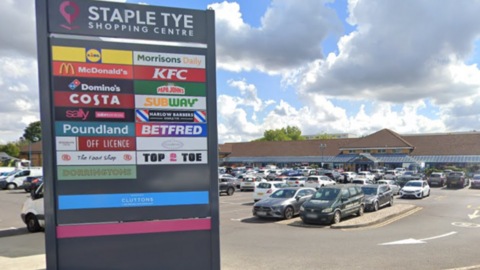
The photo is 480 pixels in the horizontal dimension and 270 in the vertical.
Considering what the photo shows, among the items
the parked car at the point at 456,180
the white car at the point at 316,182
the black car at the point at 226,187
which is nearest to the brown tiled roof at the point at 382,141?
Answer: the parked car at the point at 456,180

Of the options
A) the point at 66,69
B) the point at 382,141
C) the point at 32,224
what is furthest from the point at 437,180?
the point at 66,69

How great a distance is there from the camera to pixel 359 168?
55.8 meters

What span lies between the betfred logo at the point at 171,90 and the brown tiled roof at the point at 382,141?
57220mm

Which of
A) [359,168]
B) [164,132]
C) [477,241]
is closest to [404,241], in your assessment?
[477,241]

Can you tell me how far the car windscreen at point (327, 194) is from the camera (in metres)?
14.0

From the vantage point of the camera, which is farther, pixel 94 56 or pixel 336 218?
pixel 336 218

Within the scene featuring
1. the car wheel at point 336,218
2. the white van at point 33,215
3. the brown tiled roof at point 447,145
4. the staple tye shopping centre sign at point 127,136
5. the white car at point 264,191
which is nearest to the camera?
the staple tye shopping centre sign at point 127,136

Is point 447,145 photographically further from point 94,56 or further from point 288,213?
point 94,56

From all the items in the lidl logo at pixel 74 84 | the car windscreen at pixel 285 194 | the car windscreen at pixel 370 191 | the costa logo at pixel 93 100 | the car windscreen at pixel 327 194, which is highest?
the lidl logo at pixel 74 84

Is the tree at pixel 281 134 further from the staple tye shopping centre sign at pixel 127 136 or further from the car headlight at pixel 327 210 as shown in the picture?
the staple tye shopping centre sign at pixel 127 136

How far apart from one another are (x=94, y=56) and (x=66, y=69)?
39 cm

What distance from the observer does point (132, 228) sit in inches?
171

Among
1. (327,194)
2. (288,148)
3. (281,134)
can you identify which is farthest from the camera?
→ (281,134)

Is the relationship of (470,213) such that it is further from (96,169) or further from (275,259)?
(96,169)
